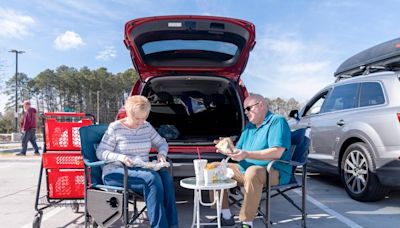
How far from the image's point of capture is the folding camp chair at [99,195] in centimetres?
281

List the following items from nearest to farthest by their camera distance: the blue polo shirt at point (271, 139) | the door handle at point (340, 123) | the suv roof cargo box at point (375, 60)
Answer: the blue polo shirt at point (271, 139) → the door handle at point (340, 123) → the suv roof cargo box at point (375, 60)

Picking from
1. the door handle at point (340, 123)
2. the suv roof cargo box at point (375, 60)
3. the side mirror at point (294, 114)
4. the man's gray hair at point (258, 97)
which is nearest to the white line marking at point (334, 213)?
the door handle at point (340, 123)

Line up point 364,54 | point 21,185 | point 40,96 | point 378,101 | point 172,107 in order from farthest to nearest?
point 40,96, point 364,54, point 21,185, point 172,107, point 378,101

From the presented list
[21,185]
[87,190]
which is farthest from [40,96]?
[87,190]

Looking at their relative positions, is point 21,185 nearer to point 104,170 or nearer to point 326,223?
point 104,170

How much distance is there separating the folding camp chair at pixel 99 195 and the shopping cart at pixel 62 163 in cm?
36

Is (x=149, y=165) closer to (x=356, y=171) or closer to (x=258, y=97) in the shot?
(x=258, y=97)

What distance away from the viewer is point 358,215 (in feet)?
12.4

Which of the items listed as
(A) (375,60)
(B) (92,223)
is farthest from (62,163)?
(A) (375,60)

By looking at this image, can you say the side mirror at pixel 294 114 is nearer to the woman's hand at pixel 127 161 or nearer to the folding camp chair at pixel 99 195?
the folding camp chair at pixel 99 195

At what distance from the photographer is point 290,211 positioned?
4023 millimetres

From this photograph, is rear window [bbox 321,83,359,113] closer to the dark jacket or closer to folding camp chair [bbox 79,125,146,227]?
folding camp chair [bbox 79,125,146,227]

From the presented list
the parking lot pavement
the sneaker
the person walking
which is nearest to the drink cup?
the sneaker

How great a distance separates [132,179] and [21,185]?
3.69m
